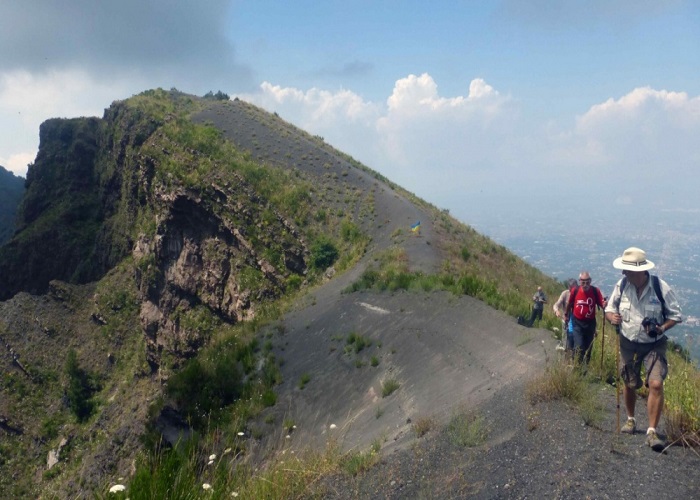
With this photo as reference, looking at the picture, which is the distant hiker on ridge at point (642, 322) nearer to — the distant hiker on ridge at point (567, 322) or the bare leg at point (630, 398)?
the bare leg at point (630, 398)

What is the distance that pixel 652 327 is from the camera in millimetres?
5930

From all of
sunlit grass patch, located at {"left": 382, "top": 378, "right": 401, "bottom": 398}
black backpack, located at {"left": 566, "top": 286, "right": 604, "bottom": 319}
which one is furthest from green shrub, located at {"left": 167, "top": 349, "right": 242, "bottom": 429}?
black backpack, located at {"left": 566, "top": 286, "right": 604, "bottom": 319}

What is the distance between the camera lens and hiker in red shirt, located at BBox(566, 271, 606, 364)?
8.47m

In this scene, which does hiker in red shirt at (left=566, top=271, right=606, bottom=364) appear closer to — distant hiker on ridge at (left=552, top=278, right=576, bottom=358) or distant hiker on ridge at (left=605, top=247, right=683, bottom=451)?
distant hiker on ridge at (left=552, top=278, right=576, bottom=358)

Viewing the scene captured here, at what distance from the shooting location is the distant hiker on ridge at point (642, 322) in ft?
19.2

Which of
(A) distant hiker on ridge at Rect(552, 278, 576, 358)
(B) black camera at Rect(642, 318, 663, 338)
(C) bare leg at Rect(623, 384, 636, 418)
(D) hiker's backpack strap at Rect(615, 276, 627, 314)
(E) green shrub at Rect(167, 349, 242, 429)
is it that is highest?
(D) hiker's backpack strap at Rect(615, 276, 627, 314)

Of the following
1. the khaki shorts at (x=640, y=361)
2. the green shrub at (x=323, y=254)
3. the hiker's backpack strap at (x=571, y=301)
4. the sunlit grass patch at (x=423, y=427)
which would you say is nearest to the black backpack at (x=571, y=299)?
the hiker's backpack strap at (x=571, y=301)

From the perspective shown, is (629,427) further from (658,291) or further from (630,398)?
(658,291)

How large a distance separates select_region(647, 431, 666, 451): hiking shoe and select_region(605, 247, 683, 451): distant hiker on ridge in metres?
0.05

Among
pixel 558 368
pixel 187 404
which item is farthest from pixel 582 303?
pixel 187 404

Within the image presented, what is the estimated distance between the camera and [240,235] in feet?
94.0

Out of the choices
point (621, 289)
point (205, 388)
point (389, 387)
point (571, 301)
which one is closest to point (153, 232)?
point (205, 388)

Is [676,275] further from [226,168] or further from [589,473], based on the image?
[589,473]

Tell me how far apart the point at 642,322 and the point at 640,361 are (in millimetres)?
497
